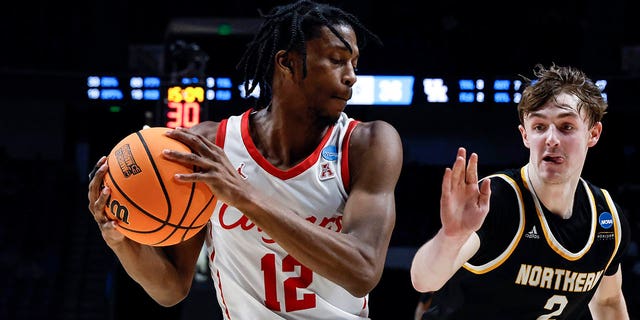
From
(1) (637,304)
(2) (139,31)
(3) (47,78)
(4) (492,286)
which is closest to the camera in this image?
(4) (492,286)

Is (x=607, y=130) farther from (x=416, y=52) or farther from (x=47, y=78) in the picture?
(x=47, y=78)

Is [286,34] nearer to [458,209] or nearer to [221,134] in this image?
[221,134]

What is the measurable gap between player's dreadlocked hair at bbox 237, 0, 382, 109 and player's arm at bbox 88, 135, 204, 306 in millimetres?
593

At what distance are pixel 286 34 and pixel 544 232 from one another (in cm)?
128

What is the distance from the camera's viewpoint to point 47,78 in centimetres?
1247

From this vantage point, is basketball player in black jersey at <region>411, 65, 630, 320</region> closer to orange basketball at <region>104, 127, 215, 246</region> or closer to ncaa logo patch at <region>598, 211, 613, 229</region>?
ncaa logo patch at <region>598, 211, 613, 229</region>

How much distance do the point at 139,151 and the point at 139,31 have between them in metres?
12.9

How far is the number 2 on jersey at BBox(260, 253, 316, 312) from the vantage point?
2.59 meters

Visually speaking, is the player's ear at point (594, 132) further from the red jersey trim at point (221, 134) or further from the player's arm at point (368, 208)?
the red jersey trim at point (221, 134)

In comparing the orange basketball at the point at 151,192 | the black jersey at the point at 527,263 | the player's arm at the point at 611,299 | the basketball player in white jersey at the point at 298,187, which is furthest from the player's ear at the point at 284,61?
the player's arm at the point at 611,299

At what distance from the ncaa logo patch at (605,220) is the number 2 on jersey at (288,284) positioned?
1371mm

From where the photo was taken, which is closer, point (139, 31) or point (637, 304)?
point (637, 304)

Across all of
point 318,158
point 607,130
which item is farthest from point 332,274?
point 607,130

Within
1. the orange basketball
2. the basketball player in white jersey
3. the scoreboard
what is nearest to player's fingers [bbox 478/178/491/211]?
the basketball player in white jersey
